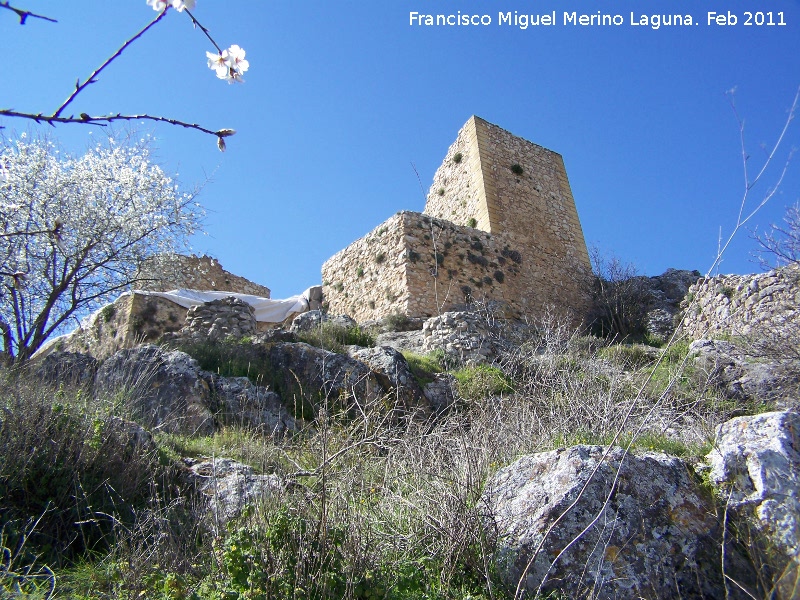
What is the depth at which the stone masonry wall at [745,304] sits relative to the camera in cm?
840

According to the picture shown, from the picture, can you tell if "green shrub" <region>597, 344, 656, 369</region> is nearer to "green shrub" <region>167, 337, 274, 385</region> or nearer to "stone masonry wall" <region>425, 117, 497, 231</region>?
"stone masonry wall" <region>425, 117, 497, 231</region>

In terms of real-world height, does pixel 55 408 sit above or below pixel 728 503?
above

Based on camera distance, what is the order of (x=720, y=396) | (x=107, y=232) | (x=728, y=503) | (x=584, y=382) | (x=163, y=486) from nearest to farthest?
(x=728, y=503)
(x=163, y=486)
(x=584, y=382)
(x=720, y=396)
(x=107, y=232)

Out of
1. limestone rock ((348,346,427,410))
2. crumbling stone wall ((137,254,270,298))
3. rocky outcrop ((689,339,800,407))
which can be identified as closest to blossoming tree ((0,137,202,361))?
crumbling stone wall ((137,254,270,298))

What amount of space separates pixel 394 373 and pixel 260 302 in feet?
21.9

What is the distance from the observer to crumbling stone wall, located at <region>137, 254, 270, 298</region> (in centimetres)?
1009

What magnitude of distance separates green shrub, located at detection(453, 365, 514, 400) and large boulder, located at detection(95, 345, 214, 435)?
3.10m

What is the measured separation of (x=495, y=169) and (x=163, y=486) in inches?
467

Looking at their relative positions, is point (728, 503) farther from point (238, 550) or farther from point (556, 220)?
point (556, 220)

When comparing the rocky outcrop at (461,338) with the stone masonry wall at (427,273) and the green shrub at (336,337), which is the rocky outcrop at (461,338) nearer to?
the green shrub at (336,337)

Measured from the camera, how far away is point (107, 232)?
9.31 m

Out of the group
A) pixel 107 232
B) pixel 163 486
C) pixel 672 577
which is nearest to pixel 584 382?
pixel 672 577

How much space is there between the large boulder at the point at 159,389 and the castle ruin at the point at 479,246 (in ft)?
18.0

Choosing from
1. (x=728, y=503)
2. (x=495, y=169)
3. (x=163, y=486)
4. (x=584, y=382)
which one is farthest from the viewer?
(x=495, y=169)
